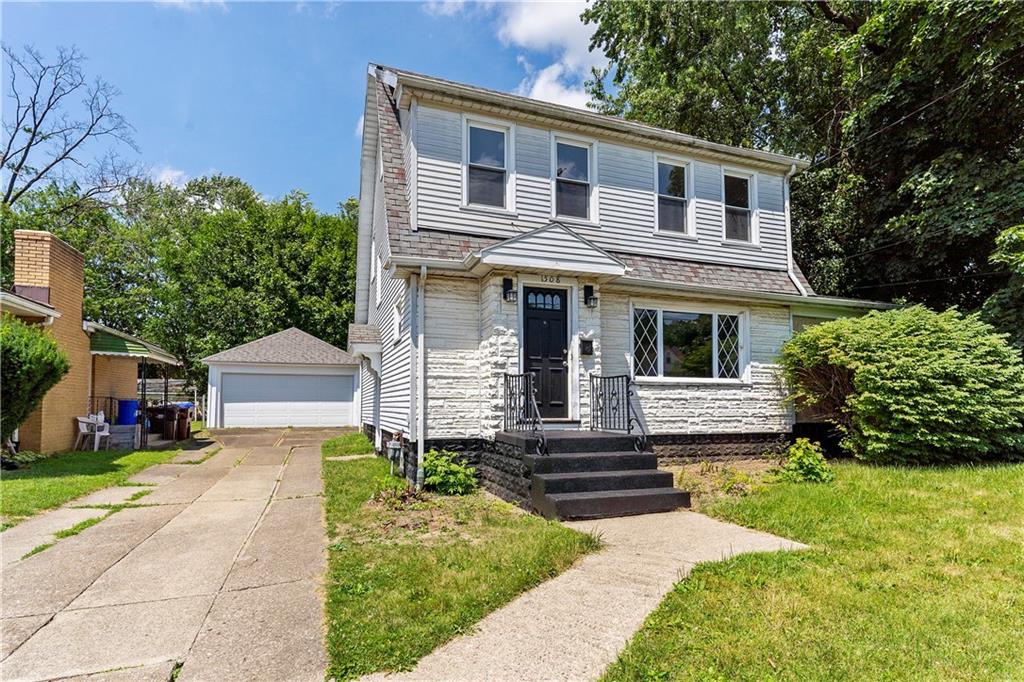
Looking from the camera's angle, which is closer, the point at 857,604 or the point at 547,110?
the point at 857,604

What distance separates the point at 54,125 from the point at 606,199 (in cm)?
2770

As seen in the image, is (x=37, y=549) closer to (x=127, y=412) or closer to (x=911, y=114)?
(x=127, y=412)

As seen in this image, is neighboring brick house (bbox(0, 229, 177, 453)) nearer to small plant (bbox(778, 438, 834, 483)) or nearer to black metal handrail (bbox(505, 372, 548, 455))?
black metal handrail (bbox(505, 372, 548, 455))

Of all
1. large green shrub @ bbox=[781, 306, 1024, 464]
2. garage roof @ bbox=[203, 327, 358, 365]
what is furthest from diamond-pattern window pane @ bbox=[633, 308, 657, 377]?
garage roof @ bbox=[203, 327, 358, 365]

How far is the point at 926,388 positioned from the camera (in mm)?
8070

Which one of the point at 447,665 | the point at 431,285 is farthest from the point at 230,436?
the point at 447,665

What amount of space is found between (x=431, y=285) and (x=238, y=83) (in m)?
8.09

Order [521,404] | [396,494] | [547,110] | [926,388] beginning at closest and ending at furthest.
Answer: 1. [396,494]
2. [521,404]
3. [926,388]
4. [547,110]

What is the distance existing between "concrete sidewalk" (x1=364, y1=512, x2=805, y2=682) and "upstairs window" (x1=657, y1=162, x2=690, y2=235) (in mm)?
6381

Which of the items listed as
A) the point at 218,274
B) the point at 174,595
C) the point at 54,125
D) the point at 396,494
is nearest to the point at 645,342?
the point at 396,494

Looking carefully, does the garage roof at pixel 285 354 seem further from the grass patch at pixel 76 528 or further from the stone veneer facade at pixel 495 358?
the grass patch at pixel 76 528

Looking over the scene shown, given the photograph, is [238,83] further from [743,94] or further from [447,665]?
[743,94]

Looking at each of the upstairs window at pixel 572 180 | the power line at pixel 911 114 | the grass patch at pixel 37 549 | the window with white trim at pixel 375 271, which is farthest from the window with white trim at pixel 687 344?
the grass patch at pixel 37 549

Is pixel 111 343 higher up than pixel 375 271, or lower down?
lower down
